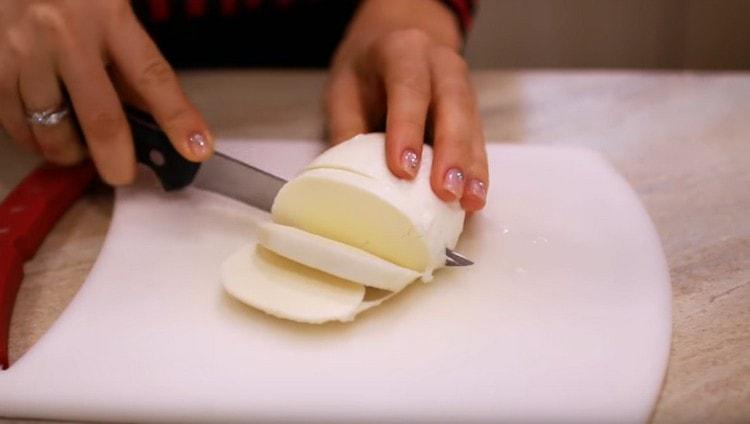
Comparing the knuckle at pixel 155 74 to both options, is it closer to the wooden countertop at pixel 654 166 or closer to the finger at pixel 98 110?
the finger at pixel 98 110

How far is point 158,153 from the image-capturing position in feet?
3.12

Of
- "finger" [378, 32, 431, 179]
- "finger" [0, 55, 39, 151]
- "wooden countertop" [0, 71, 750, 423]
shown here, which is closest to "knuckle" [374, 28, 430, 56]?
"finger" [378, 32, 431, 179]

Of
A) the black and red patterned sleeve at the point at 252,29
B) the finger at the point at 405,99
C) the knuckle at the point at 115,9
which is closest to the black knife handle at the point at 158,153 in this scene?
the knuckle at the point at 115,9

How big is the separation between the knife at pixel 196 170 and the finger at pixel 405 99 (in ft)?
0.49

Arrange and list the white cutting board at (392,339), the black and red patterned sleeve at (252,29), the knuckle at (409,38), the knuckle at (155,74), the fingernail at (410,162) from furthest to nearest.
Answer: the black and red patterned sleeve at (252,29) → the knuckle at (409,38) → the knuckle at (155,74) → the fingernail at (410,162) → the white cutting board at (392,339)

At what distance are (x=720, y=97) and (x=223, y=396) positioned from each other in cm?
90

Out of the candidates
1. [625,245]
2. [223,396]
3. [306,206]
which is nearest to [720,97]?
[625,245]

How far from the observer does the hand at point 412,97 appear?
837 millimetres

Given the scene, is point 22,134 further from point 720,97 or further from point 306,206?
point 720,97

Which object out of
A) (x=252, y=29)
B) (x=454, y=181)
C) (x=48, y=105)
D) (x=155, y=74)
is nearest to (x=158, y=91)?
(x=155, y=74)

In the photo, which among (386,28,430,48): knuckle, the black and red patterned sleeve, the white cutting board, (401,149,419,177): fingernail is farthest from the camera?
the black and red patterned sleeve

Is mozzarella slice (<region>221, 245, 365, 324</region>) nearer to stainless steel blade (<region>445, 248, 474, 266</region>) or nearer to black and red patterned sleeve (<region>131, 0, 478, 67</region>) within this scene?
stainless steel blade (<region>445, 248, 474, 266</region>)

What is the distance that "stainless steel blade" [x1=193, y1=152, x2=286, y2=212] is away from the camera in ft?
2.97

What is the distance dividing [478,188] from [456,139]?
0.06 meters
